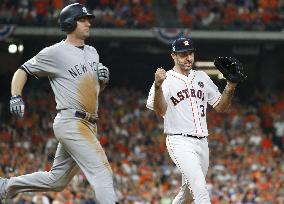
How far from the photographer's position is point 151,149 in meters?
19.4

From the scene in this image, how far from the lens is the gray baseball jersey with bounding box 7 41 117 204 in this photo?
21.9ft

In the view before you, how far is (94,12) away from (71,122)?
15.1 meters

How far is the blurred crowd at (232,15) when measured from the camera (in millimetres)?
22078

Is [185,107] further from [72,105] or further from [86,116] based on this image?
[72,105]

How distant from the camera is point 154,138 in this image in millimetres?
20062

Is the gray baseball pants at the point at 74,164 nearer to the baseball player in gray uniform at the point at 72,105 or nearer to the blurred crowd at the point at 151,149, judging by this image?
the baseball player in gray uniform at the point at 72,105

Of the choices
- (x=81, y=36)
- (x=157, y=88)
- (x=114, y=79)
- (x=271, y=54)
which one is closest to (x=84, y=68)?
(x=81, y=36)

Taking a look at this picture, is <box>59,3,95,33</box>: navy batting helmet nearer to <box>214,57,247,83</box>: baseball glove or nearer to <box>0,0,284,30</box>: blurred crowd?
<box>214,57,247,83</box>: baseball glove

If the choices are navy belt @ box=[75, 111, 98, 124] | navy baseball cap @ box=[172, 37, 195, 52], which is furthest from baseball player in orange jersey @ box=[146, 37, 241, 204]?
navy belt @ box=[75, 111, 98, 124]

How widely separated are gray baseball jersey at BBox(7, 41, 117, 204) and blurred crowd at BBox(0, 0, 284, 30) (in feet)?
46.0

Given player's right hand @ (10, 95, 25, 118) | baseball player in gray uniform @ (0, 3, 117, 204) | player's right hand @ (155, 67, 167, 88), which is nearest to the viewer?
player's right hand @ (10, 95, 25, 118)

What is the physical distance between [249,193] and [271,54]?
33.4 ft

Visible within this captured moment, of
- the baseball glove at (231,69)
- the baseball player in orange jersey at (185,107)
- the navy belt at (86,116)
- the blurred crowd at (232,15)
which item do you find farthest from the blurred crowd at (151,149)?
the navy belt at (86,116)

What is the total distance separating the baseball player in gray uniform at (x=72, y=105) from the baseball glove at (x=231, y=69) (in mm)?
1357
